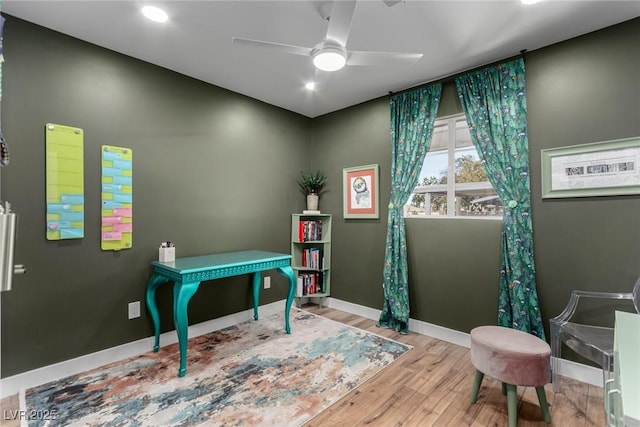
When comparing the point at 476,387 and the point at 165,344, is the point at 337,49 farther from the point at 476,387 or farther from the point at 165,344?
the point at 165,344

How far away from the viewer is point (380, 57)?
6.27 feet

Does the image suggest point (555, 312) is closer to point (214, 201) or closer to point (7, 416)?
point (214, 201)

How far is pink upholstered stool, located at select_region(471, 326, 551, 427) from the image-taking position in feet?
5.53

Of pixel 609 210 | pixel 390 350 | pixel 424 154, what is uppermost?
pixel 424 154

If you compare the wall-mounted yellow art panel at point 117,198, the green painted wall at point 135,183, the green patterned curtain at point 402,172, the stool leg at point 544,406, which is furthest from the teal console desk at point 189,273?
the stool leg at point 544,406

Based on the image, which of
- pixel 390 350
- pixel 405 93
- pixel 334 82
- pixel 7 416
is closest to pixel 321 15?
pixel 334 82

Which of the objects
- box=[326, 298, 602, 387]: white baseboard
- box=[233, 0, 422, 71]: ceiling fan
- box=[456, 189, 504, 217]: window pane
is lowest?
box=[326, 298, 602, 387]: white baseboard

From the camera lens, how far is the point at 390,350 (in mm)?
2709

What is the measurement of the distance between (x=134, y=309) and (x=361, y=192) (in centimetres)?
263

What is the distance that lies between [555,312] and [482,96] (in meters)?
1.93

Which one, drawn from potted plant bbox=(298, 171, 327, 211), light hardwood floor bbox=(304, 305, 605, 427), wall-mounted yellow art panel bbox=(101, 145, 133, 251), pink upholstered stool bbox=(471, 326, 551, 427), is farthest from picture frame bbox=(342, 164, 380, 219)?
wall-mounted yellow art panel bbox=(101, 145, 133, 251)

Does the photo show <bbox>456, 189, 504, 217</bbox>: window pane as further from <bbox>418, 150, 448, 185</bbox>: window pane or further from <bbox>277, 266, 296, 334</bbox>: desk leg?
<bbox>277, 266, 296, 334</bbox>: desk leg

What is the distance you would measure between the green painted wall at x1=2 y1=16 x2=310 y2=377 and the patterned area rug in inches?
12.0

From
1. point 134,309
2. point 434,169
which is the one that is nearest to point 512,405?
point 434,169
